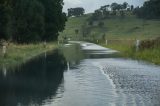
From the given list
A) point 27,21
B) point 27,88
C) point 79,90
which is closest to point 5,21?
point 27,21

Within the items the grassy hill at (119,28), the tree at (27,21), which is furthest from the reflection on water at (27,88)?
the grassy hill at (119,28)

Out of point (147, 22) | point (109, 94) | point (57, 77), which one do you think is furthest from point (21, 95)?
point (147, 22)

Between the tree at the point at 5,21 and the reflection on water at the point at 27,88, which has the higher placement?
the tree at the point at 5,21

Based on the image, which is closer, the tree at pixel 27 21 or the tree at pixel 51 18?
the tree at pixel 27 21

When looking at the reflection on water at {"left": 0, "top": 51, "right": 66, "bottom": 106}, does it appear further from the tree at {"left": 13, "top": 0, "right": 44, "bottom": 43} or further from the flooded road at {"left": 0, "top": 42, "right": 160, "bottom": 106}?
the tree at {"left": 13, "top": 0, "right": 44, "bottom": 43}

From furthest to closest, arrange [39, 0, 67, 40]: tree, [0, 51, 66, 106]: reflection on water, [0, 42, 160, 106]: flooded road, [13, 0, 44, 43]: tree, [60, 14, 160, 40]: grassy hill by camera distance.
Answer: [60, 14, 160, 40]: grassy hill
[39, 0, 67, 40]: tree
[13, 0, 44, 43]: tree
[0, 51, 66, 106]: reflection on water
[0, 42, 160, 106]: flooded road

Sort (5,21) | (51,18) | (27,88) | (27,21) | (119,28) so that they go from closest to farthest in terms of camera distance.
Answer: (27,88)
(5,21)
(27,21)
(51,18)
(119,28)

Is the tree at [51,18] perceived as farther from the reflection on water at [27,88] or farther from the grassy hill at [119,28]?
the grassy hill at [119,28]

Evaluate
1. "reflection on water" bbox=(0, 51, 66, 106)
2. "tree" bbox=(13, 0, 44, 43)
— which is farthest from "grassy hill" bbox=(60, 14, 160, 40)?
"reflection on water" bbox=(0, 51, 66, 106)

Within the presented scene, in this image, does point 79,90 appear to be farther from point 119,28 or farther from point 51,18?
point 119,28

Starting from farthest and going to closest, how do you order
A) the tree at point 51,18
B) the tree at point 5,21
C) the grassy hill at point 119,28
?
the grassy hill at point 119,28 < the tree at point 51,18 < the tree at point 5,21

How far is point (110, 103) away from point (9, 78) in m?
7.77

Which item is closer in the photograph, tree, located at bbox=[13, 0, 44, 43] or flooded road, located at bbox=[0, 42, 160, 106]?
flooded road, located at bbox=[0, 42, 160, 106]

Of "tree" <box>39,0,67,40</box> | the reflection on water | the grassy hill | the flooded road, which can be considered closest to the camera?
the flooded road
